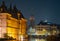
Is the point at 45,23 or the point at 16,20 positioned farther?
the point at 45,23

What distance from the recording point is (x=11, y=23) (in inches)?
2064

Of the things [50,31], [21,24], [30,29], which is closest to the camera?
[21,24]

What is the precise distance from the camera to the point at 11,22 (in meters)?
52.2

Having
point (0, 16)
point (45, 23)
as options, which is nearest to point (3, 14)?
point (0, 16)

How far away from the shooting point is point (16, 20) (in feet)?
185

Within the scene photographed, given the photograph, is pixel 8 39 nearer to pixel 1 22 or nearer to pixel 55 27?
pixel 1 22

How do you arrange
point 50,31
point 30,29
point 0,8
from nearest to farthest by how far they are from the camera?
point 0,8, point 30,29, point 50,31

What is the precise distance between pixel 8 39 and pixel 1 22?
4.35 m

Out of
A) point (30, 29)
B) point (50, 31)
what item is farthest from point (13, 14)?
point (50, 31)

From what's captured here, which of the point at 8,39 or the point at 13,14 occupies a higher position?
the point at 13,14

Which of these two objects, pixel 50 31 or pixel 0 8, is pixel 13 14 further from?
pixel 50 31

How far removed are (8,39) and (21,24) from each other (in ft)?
51.4

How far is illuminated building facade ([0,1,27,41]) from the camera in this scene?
157ft

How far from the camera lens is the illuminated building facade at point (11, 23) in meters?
47.8
